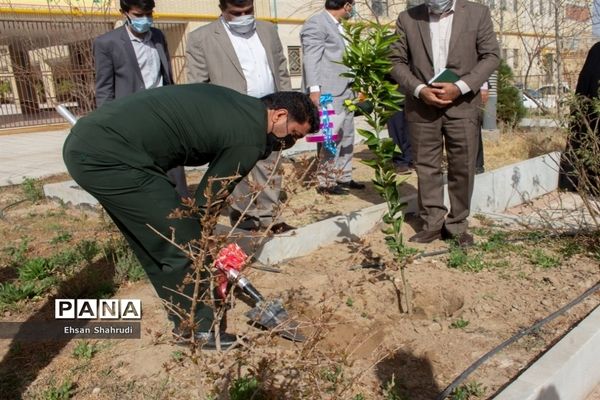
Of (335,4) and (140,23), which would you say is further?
(335,4)

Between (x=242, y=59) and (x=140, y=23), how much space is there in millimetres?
785

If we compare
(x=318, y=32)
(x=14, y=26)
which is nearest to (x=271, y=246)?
(x=318, y=32)

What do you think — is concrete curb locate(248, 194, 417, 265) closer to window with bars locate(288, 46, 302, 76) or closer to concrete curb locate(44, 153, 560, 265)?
concrete curb locate(44, 153, 560, 265)

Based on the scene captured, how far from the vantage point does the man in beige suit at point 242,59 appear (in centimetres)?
414

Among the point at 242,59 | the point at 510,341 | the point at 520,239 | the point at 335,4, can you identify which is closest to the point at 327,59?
the point at 335,4

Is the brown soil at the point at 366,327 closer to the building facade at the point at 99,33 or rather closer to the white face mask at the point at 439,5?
the white face mask at the point at 439,5

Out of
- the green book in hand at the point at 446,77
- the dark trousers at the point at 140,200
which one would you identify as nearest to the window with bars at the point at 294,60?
the green book in hand at the point at 446,77

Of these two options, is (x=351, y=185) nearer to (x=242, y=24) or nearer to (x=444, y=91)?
(x=444, y=91)

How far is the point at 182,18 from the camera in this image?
18.6 metres

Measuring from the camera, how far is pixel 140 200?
257cm

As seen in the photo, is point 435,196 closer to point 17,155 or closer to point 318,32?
point 318,32

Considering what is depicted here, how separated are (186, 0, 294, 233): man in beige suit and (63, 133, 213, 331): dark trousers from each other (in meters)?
1.41

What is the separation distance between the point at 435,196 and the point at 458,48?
110cm

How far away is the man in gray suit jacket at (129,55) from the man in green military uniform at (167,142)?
1447mm
